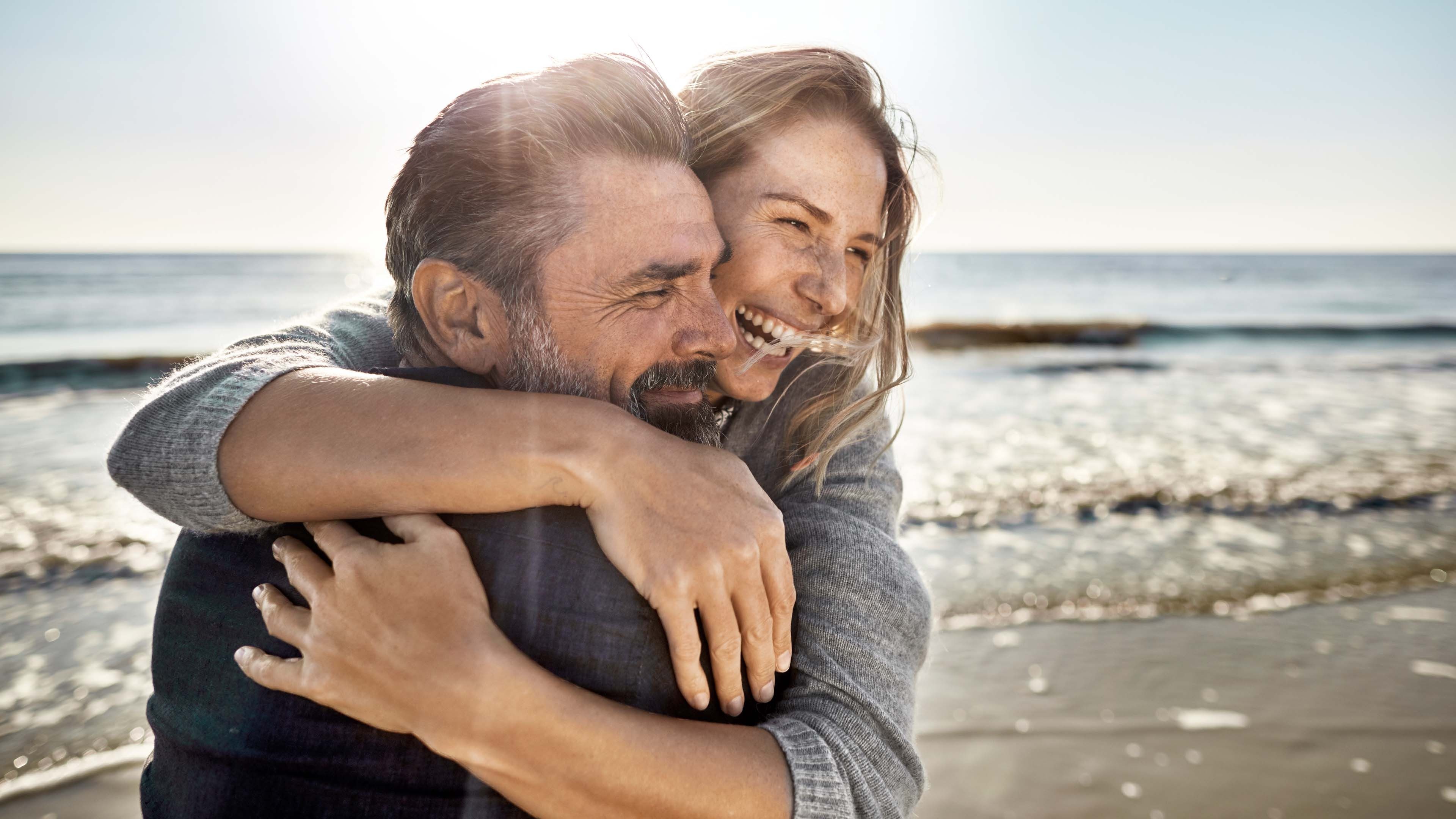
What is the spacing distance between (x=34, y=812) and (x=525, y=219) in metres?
3.03

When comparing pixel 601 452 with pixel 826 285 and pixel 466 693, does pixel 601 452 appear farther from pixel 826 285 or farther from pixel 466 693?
pixel 826 285

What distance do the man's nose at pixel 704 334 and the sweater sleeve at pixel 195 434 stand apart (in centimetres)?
75

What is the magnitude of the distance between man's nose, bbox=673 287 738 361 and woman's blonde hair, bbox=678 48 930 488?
0.42 meters

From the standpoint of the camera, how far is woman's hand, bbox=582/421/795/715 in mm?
1303

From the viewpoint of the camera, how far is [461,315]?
195 cm

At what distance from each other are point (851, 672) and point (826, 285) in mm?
1187

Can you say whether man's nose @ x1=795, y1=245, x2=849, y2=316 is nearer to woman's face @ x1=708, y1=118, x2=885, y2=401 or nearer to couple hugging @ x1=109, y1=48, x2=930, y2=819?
woman's face @ x1=708, y1=118, x2=885, y2=401

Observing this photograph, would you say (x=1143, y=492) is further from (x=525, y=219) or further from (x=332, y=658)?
(x=332, y=658)

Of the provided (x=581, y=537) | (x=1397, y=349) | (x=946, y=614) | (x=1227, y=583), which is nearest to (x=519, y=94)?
(x=581, y=537)

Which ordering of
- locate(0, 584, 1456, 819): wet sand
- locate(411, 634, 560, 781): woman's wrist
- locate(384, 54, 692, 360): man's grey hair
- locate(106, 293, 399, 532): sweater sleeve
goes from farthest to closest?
locate(0, 584, 1456, 819): wet sand < locate(384, 54, 692, 360): man's grey hair < locate(106, 293, 399, 532): sweater sleeve < locate(411, 634, 560, 781): woman's wrist

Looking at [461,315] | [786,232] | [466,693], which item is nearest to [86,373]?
[461,315]

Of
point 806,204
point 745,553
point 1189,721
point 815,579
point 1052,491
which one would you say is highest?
point 806,204

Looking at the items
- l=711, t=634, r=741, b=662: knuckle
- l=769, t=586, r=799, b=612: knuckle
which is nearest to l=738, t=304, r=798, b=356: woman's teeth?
l=769, t=586, r=799, b=612: knuckle

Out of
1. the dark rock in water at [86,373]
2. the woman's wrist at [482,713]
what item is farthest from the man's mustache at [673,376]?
the dark rock in water at [86,373]
